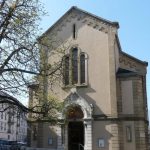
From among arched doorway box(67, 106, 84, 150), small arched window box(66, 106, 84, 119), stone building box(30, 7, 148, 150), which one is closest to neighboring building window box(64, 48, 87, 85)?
stone building box(30, 7, 148, 150)

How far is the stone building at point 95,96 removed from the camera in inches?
1029

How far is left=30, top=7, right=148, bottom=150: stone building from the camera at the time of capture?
85.8 feet

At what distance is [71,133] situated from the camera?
91.7 feet

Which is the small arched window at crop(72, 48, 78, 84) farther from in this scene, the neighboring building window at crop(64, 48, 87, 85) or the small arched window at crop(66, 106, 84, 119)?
the small arched window at crop(66, 106, 84, 119)

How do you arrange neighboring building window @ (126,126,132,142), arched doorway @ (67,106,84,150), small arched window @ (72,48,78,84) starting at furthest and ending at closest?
small arched window @ (72,48,78,84) → arched doorway @ (67,106,84,150) → neighboring building window @ (126,126,132,142)

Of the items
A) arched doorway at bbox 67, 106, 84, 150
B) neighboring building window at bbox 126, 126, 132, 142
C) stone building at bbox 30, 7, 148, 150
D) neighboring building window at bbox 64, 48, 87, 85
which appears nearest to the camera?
neighboring building window at bbox 126, 126, 132, 142

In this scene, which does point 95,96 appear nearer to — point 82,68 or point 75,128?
point 82,68

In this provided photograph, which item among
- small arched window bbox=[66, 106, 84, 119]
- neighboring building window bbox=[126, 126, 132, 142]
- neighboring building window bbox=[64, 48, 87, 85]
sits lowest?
neighboring building window bbox=[126, 126, 132, 142]

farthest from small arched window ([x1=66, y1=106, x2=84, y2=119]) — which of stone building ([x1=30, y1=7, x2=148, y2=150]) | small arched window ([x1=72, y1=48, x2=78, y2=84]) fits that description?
small arched window ([x1=72, y1=48, x2=78, y2=84])

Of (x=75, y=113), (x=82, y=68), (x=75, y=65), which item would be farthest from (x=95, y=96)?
(x=75, y=65)

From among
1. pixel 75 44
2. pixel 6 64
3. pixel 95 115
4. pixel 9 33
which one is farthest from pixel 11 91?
pixel 75 44

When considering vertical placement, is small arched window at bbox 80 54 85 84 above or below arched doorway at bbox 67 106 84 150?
above

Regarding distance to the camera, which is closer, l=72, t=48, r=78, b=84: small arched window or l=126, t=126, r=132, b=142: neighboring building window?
l=126, t=126, r=132, b=142: neighboring building window

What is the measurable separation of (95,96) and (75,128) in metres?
3.23
